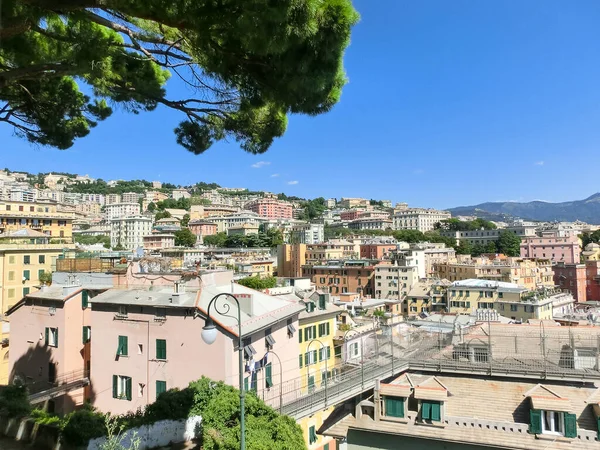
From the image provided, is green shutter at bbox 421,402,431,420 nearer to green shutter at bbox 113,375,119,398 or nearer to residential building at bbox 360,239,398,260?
green shutter at bbox 113,375,119,398

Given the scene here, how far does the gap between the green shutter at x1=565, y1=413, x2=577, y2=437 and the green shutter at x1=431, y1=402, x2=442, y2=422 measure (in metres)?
2.72

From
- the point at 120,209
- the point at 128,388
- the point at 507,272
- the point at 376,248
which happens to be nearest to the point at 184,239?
the point at 376,248

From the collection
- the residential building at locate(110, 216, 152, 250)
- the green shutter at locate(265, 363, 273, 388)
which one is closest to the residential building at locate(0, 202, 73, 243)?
the green shutter at locate(265, 363, 273, 388)

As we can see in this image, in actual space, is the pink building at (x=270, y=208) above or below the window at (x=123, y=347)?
above

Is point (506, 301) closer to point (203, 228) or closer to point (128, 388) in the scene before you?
point (128, 388)

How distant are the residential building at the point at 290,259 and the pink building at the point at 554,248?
4299 centimetres

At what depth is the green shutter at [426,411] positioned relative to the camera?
1066cm

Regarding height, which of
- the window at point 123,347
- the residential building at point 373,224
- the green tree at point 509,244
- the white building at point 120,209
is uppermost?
the white building at point 120,209

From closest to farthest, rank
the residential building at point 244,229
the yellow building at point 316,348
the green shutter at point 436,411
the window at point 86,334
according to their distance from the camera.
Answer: the green shutter at point 436,411, the yellow building at point 316,348, the window at point 86,334, the residential building at point 244,229

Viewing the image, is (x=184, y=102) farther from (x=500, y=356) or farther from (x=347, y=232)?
(x=347, y=232)

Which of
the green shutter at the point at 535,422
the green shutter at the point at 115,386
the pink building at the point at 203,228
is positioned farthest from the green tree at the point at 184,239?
the green shutter at the point at 535,422

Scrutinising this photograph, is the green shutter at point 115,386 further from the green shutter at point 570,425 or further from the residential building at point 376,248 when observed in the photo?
the residential building at point 376,248

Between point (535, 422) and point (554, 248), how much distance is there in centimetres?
7611

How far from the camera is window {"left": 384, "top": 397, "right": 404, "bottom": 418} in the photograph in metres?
10.9
